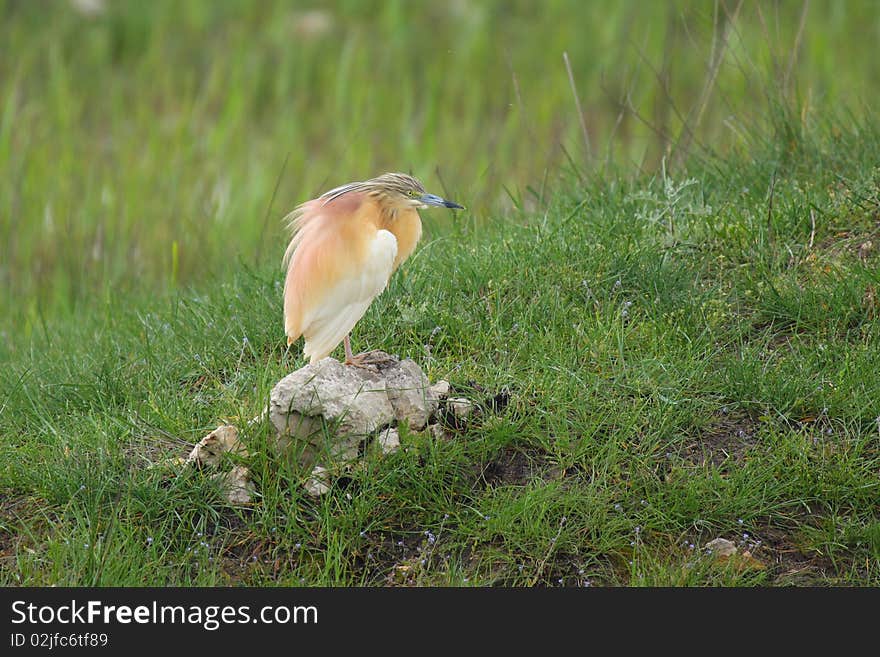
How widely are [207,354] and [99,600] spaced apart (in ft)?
4.89

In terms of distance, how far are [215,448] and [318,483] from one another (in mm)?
407

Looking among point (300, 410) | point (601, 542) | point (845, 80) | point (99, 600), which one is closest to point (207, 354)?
point (300, 410)

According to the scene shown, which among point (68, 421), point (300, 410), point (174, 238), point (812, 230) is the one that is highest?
point (812, 230)

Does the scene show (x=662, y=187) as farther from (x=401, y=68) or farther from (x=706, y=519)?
(x=401, y=68)

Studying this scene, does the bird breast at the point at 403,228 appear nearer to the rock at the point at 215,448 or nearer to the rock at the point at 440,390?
the rock at the point at 440,390

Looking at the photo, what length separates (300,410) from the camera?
13.3 feet

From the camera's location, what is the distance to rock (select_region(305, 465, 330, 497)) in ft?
13.3

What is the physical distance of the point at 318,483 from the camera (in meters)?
4.07

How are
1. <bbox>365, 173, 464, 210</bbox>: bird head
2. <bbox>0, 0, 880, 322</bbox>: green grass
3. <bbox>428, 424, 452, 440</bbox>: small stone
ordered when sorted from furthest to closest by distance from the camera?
<bbox>0, 0, 880, 322</bbox>: green grass
<bbox>365, 173, 464, 210</bbox>: bird head
<bbox>428, 424, 452, 440</bbox>: small stone

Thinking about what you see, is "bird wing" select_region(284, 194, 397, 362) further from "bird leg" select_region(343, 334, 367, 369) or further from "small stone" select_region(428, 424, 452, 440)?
"small stone" select_region(428, 424, 452, 440)

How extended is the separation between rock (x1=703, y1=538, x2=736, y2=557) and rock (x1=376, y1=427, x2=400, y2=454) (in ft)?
3.86

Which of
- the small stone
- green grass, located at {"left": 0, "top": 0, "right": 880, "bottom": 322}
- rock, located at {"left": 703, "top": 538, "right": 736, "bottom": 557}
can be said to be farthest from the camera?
green grass, located at {"left": 0, "top": 0, "right": 880, "bottom": 322}

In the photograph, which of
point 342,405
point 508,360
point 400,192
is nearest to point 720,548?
point 508,360

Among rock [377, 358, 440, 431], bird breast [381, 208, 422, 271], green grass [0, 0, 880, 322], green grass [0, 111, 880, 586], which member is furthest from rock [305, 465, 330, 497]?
green grass [0, 0, 880, 322]
